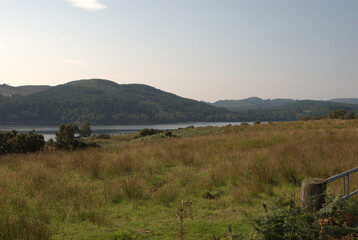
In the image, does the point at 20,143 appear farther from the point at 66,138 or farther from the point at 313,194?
the point at 313,194

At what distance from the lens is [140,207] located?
691 cm

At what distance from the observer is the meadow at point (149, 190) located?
18.0 ft

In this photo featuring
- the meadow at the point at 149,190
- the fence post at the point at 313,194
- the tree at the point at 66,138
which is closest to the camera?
the fence post at the point at 313,194

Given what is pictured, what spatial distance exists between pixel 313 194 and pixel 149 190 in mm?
5186

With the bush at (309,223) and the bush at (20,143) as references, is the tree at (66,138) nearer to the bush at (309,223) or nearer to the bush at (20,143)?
the bush at (20,143)

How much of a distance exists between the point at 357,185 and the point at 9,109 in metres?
229

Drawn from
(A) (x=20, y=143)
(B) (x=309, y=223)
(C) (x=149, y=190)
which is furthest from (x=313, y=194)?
(A) (x=20, y=143)

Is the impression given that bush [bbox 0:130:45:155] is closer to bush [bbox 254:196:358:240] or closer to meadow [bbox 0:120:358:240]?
meadow [bbox 0:120:358:240]

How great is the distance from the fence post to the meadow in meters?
0.65

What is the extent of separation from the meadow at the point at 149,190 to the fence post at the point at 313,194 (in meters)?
0.65

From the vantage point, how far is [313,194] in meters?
3.80

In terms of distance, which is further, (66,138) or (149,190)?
(66,138)

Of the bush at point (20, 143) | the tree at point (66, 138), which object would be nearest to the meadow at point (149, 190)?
the bush at point (20, 143)

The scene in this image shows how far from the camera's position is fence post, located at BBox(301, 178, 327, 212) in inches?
149
